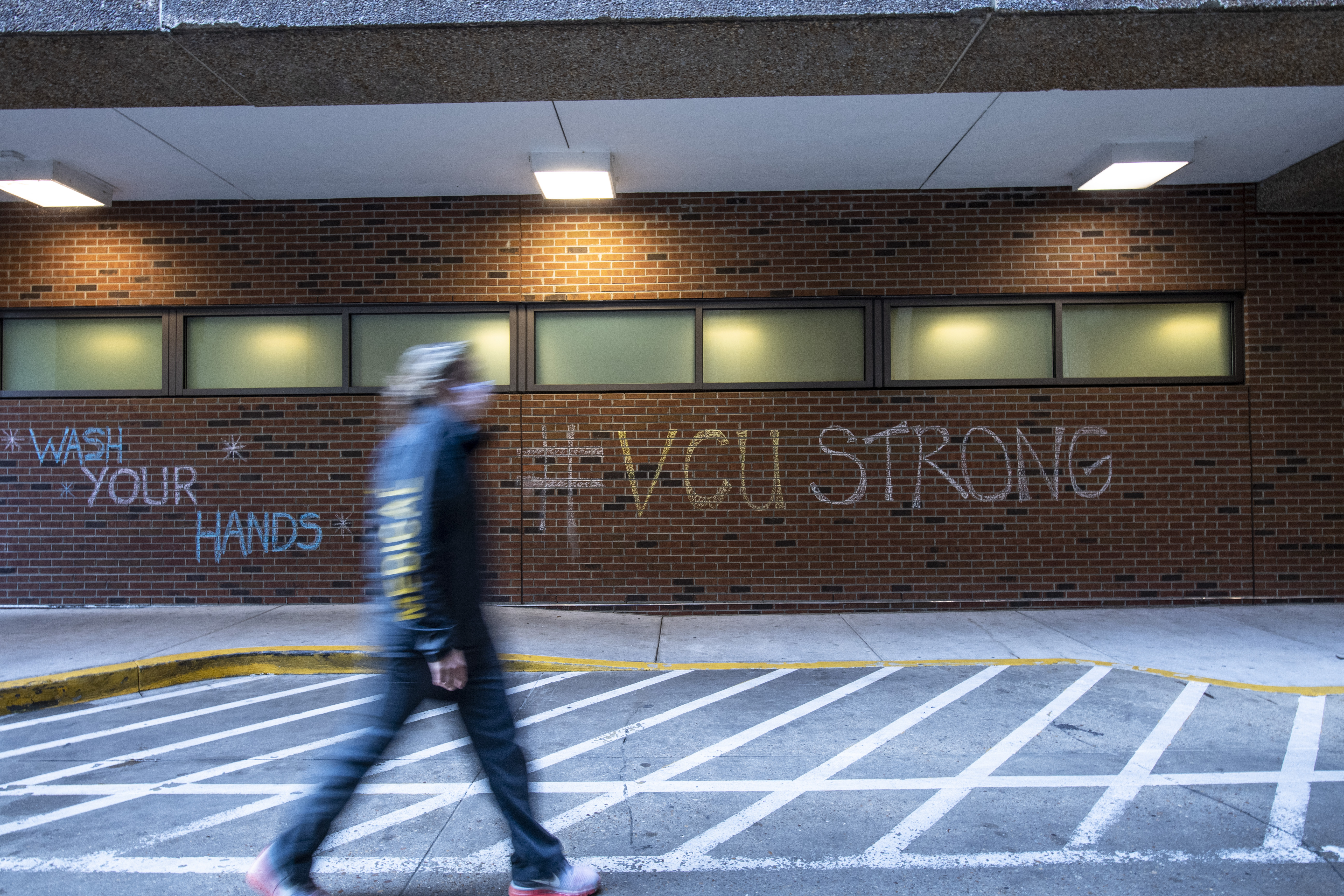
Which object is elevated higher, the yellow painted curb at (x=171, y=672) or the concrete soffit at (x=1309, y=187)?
the concrete soffit at (x=1309, y=187)

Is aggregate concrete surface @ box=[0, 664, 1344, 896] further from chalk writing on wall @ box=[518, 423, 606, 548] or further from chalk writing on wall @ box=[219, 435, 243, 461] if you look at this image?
chalk writing on wall @ box=[219, 435, 243, 461]

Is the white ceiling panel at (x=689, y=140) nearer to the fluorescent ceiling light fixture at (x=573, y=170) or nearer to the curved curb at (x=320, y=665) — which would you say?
the fluorescent ceiling light fixture at (x=573, y=170)

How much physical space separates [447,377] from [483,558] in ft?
2.07

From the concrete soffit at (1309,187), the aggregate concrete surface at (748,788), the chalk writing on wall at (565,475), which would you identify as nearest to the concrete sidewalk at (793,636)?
the aggregate concrete surface at (748,788)

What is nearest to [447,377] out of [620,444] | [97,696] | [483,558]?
[483,558]

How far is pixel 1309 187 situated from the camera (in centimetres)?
736

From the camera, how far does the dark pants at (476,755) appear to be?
2.70 m

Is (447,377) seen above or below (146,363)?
below

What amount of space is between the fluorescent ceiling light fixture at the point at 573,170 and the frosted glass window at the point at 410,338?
1.39m

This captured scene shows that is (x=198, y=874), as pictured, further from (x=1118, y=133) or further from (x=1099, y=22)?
(x=1118, y=133)

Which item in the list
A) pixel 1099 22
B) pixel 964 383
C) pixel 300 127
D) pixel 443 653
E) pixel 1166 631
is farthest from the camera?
pixel 964 383

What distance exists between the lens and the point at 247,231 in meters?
8.02

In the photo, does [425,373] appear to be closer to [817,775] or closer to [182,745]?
[817,775]

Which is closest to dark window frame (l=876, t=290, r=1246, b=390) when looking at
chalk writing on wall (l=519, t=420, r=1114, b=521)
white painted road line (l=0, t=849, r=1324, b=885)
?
chalk writing on wall (l=519, t=420, r=1114, b=521)
